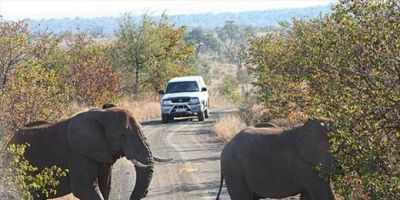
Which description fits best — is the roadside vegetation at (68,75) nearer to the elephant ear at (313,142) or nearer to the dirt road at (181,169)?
the dirt road at (181,169)

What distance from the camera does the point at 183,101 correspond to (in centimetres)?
3497

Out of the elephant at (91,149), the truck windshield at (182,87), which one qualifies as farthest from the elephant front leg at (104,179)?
the truck windshield at (182,87)

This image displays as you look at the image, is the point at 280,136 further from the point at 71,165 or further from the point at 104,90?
the point at 104,90

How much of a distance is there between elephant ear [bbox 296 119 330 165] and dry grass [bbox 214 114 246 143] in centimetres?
Result: 1380

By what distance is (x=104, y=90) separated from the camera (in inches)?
1227

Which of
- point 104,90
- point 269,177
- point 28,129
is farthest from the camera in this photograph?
point 104,90

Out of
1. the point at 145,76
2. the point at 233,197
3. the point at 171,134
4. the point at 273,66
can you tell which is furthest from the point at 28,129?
the point at 145,76

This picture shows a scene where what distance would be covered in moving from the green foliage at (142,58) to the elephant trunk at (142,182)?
34.1m

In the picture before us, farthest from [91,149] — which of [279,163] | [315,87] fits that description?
[315,87]

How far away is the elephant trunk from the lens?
462 inches

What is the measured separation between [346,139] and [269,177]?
2.44 metres

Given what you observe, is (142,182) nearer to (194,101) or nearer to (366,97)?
(366,97)

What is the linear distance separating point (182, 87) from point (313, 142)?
1012 inches

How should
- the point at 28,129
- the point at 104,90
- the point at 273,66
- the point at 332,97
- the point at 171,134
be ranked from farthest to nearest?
the point at 104,90 < the point at 171,134 < the point at 273,66 < the point at 28,129 < the point at 332,97
